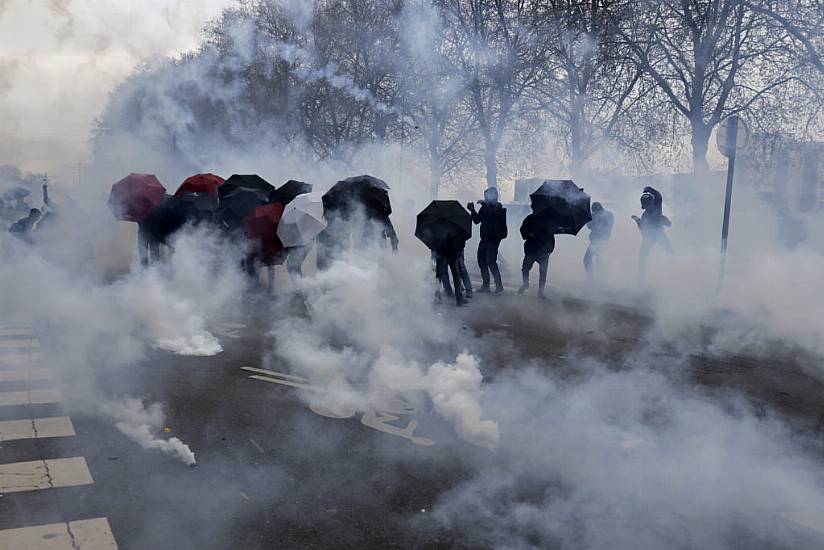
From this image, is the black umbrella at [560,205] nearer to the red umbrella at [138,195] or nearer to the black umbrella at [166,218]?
the black umbrella at [166,218]

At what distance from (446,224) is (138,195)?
5.35 meters

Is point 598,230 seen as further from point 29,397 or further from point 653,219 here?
point 29,397

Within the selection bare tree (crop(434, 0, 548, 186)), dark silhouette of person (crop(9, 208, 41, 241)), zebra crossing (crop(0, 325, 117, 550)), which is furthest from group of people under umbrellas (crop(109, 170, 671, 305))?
bare tree (crop(434, 0, 548, 186))

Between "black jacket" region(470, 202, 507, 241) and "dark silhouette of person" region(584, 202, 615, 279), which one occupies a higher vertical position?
"black jacket" region(470, 202, 507, 241)

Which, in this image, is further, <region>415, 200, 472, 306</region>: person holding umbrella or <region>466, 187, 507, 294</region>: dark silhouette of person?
<region>466, 187, 507, 294</region>: dark silhouette of person

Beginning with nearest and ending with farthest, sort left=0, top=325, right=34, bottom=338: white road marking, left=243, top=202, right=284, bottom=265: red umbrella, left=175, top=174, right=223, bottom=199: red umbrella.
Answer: left=0, top=325, right=34, bottom=338: white road marking
left=243, top=202, right=284, bottom=265: red umbrella
left=175, top=174, right=223, bottom=199: red umbrella

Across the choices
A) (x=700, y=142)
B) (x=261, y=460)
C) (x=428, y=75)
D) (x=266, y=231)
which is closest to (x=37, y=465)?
(x=261, y=460)

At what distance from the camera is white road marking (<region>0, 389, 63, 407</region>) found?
6.06 meters

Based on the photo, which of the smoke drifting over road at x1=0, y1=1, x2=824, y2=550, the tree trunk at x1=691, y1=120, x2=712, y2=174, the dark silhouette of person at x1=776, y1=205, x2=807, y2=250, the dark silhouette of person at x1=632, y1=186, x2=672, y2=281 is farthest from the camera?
the tree trunk at x1=691, y1=120, x2=712, y2=174

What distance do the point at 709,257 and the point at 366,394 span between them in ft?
39.7

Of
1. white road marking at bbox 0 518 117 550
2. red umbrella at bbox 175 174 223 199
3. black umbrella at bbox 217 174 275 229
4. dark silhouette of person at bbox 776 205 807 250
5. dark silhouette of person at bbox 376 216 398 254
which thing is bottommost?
dark silhouette of person at bbox 776 205 807 250

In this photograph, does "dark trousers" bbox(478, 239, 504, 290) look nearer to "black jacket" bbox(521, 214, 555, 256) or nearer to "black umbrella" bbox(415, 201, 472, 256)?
"black jacket" bbox(521, 214, 555, 256)

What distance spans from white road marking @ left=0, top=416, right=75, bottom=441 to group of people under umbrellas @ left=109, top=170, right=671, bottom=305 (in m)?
5.21

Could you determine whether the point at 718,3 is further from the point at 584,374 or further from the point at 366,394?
the point at 366,394
